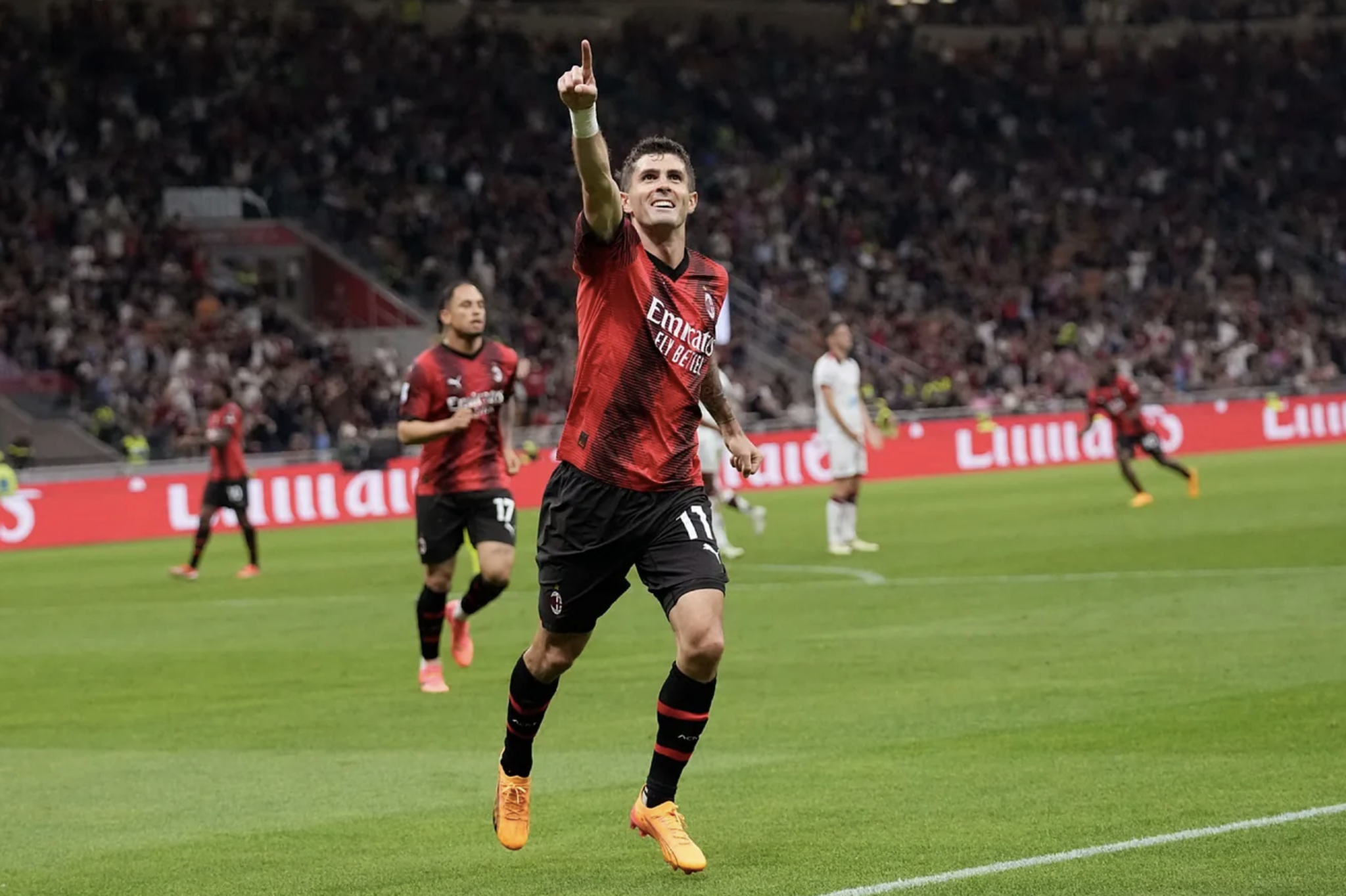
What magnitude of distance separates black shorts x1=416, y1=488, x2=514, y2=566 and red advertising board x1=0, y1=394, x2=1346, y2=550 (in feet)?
38.6

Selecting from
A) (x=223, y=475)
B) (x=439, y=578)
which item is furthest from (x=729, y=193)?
(x=439, y=578)

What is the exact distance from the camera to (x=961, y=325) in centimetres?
4459

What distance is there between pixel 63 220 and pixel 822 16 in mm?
24485

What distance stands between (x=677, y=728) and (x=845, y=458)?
47.3 ft

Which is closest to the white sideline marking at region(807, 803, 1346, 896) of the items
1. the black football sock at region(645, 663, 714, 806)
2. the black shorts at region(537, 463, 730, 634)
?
the black football sock at region(645, 663, 714, 806)

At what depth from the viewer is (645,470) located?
7.08 metres

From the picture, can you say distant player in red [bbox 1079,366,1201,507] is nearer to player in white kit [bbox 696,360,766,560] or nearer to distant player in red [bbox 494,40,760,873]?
player in white kit [bbox 696,360,766,560]

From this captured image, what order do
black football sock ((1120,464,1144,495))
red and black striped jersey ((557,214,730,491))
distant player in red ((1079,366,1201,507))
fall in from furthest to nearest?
1. distant player in red ((1079,366,1201,507))
2. black football sock ((1120,464,1144,495))
3. red and black striped jersey ((557,214,730,491))

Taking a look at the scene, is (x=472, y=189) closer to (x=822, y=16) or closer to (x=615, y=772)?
(x=822, y=16)

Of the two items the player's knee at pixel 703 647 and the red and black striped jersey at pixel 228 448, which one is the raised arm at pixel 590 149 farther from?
the red and black striped jersey at pixel 228 448

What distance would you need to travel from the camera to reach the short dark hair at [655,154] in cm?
698

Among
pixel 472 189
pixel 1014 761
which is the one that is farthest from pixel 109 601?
pixel 472 189

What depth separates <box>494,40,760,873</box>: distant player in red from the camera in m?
6.92

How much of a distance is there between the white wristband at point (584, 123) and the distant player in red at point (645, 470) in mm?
483
